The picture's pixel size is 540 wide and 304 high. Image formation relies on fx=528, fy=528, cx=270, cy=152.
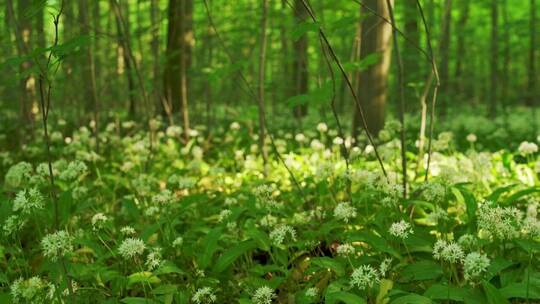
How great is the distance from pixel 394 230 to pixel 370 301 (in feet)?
1.09

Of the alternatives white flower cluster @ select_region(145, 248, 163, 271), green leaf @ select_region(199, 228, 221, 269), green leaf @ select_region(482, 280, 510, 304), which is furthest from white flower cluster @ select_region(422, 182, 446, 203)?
white flower cluster @ select_region(145, 248, 163, 271)

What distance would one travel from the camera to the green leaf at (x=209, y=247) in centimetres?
279

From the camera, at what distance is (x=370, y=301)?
2283mm

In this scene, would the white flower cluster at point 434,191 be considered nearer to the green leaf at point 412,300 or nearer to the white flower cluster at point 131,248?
the green leaf at point 412,300

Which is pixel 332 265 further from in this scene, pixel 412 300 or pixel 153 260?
pixel 153 260

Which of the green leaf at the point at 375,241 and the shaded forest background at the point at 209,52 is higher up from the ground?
the shaded forest background at the point at 209,52

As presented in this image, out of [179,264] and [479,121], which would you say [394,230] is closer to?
[179,264]

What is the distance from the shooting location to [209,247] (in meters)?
2.85

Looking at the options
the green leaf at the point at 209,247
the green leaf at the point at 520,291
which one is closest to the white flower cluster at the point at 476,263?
the green leaf at the point at 520,291

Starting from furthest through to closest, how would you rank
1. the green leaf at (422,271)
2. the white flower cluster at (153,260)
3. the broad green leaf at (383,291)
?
the green leaf at (422,271) < the white flower cluster at (153,260) < the broad green leaf at (383,291)

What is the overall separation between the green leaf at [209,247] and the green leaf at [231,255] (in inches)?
3.5

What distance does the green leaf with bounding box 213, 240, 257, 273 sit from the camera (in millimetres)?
2709

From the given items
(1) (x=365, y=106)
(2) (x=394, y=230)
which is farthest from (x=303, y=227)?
(1) (x=365, y=106)

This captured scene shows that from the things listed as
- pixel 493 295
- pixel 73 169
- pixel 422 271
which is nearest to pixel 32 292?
pixel 73 169
